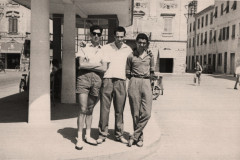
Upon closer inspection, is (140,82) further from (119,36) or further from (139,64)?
(119,36)

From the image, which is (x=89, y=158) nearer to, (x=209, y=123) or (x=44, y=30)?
(x=44, y=30)

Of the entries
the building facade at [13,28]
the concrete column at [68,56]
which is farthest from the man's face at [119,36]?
the building facade at [13,28]

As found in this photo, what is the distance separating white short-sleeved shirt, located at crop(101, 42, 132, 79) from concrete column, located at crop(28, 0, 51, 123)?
1.96m

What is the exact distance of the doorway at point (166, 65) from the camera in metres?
41.5

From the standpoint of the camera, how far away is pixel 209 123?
28.9ft

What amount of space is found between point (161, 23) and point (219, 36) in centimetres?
1131

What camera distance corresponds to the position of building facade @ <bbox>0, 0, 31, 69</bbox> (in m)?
42.1

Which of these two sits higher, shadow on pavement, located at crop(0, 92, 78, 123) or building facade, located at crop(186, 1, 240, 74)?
building facade, located at crop(186, 1, 240, 74)

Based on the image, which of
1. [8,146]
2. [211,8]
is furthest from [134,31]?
[8,146]

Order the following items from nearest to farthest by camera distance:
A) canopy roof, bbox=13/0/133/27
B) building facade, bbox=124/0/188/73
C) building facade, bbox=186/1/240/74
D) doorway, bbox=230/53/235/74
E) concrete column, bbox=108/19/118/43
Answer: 1. canopy roof, bbox=13/0/133/27
2. concrete column, bbox=108/19/118/43
3. building facade, bbox=124/0/188/73
4. building facade, bbox=186/1/240/74
5. doorway, bbox=230/53/235/74

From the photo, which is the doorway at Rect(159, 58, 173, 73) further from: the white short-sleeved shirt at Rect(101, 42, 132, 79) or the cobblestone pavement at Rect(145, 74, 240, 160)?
the white short-sleeved shirt at Rect(101, 42, 132, 79)

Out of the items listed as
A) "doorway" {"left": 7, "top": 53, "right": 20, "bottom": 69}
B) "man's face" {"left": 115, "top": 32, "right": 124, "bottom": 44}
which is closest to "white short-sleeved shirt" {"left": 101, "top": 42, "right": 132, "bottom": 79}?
"man's face" {"left": 115, "top": 32, "right": 124, "bottom": 44}

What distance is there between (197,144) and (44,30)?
3780 millimetres

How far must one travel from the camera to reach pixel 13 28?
138ft
